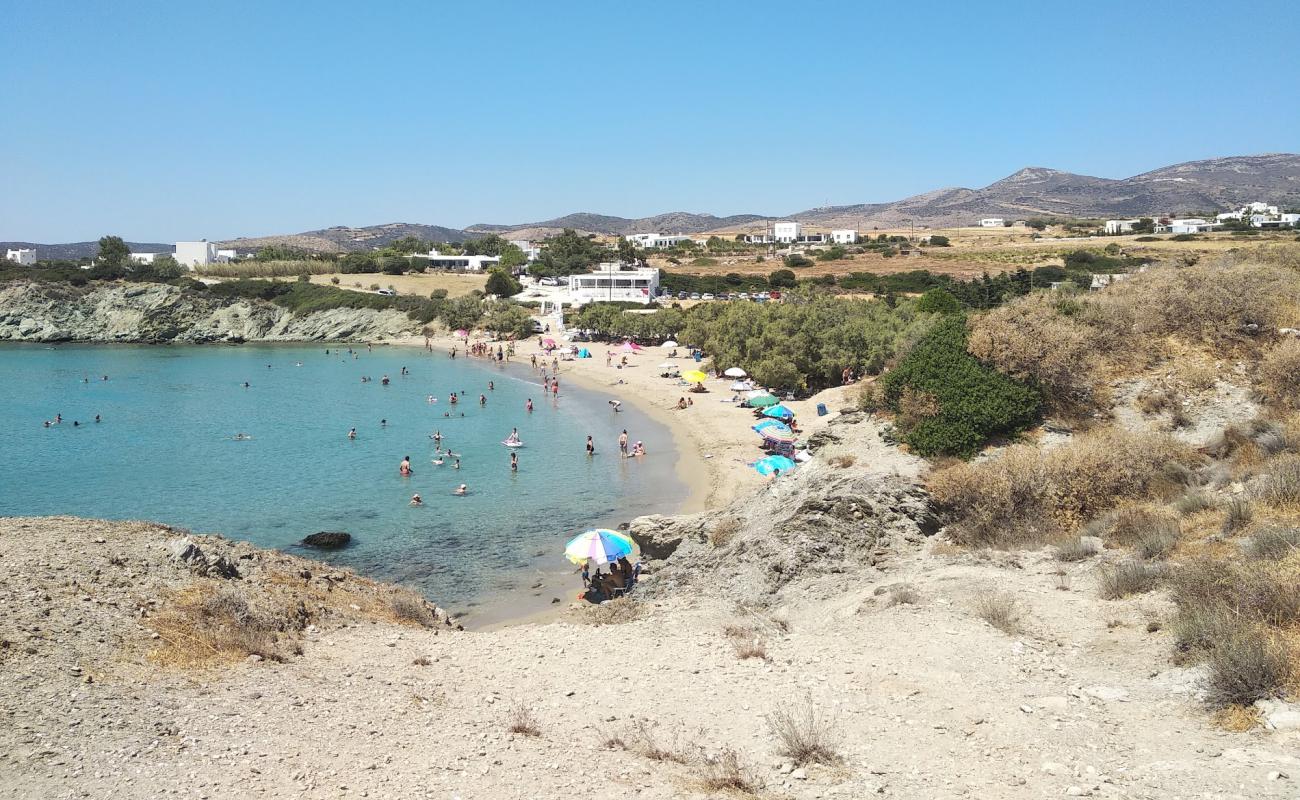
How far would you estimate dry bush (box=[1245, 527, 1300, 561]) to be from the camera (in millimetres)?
10109

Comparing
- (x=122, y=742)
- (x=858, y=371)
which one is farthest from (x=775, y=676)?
(x=858, y=371)

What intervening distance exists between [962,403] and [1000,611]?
718 centimetres

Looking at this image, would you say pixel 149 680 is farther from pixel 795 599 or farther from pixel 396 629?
pixel 795 599

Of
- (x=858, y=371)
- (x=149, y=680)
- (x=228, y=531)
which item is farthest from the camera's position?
(x=858, y=371)

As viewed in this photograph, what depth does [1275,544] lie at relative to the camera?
10.3m

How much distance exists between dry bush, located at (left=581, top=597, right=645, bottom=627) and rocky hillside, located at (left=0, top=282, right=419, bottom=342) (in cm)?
7442

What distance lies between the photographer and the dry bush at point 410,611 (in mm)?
14219

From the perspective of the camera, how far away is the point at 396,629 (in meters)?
13.3

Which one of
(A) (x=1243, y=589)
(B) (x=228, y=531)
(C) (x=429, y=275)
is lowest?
(B) (x=228, y=531)

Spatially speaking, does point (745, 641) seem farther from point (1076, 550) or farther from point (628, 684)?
point (1076, 550)

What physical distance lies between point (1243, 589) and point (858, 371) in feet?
108

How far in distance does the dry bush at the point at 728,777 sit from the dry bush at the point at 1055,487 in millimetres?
7824

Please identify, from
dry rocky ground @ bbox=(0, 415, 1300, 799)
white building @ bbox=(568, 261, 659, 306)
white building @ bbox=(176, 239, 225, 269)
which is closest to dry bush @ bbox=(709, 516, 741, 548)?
dry rocky ground @ bbox=(0, 415, 1300, 799)

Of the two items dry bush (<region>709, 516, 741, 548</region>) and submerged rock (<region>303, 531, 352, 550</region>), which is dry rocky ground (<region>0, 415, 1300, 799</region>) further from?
submerged rock (<region>303, 531, 352, 550</region>)
